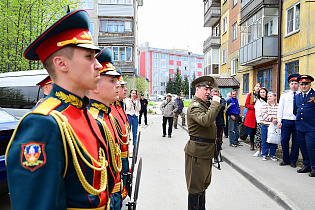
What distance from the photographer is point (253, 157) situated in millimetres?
7711

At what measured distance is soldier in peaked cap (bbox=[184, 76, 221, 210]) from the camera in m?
3.48

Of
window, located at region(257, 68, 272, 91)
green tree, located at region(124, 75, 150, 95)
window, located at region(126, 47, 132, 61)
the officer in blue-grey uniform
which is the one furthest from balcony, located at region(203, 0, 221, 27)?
the officer in blue-grey uniform

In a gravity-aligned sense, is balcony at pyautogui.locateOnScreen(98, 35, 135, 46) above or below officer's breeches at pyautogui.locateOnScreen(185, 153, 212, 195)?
above

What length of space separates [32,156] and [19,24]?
13.7 m

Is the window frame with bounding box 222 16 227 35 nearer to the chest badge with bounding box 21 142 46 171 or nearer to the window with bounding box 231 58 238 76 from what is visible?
the window with bounding box 231 58 238 76

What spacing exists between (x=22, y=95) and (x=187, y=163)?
705 cm

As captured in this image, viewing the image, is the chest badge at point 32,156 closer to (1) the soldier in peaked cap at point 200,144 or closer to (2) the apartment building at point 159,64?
(1) the soldier in peaked cap at point 200,144

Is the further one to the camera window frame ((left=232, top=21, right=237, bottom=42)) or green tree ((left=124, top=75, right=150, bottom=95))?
green tree ((left=124, top=75, right=150, bottom=95))

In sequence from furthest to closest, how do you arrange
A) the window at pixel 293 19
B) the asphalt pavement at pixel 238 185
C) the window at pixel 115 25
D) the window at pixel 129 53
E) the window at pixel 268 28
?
the window at pixel 129 53 → the window at pixel 115 25 → the window at pixel 268 28 → the window at pixel 293 19 → the asphalt pavement at pixel 238 185

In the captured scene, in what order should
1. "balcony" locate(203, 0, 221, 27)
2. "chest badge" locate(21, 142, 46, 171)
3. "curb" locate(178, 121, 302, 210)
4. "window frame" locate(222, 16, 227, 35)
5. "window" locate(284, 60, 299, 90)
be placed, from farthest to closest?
"balcony" locate(203, 0, 221, 27) → "window frame" locate(222, 16, 227, 35) → "window" locate(284, 60, 299, 90) → "curb" locate(178, 121, 302, 210) → "chest badge" locate(21, 142, 46, 171)

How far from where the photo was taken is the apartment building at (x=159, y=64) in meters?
90.3

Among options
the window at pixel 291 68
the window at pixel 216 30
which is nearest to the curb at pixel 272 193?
the window at pixel 291 68

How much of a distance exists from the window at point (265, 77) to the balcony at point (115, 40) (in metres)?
18.8

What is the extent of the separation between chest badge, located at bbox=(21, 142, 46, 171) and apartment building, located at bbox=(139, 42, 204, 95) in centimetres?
8699
